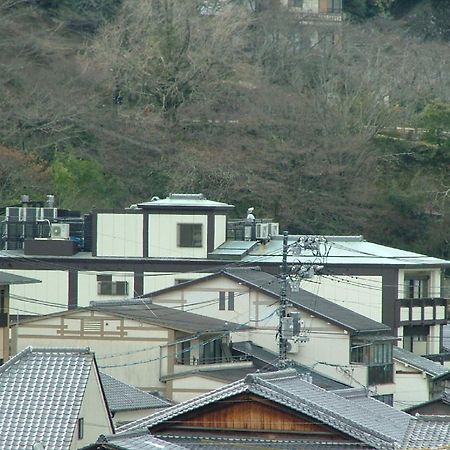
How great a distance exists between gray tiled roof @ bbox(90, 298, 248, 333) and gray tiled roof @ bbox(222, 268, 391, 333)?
108 cm

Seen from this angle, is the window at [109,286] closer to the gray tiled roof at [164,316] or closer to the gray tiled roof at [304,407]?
the gray tiled roof at [164,316]

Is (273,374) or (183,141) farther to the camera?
(183,141)

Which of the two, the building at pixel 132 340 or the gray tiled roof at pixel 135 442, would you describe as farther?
the building at pixel 132 340

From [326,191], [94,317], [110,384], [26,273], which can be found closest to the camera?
[110,384]

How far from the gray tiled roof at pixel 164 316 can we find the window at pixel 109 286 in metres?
4.94

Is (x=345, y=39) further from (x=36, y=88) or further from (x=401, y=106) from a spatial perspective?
(x=36, y=88)

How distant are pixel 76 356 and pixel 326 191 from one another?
92.6ft

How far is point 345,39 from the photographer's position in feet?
191

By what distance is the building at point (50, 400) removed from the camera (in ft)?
56.4

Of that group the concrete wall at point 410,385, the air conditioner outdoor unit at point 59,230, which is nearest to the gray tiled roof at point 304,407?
the concrete wall at point 410,385

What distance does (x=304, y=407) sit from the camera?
58.3 feet

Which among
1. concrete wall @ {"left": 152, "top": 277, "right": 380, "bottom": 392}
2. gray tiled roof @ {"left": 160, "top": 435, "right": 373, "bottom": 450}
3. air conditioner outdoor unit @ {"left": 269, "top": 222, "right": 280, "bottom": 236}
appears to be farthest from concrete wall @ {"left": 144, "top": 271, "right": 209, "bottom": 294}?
gray tiled roof @ {"left": 160, "top": 435, "right": 373, "bottom": 450}

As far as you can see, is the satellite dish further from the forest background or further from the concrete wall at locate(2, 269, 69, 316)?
the forest background

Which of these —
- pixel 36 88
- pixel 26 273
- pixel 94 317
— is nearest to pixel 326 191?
pixel 36 88
